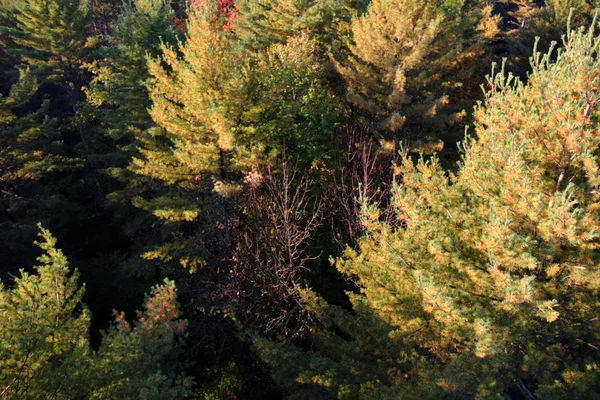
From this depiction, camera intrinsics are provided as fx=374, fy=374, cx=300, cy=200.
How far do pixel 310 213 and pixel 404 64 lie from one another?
6.70 m

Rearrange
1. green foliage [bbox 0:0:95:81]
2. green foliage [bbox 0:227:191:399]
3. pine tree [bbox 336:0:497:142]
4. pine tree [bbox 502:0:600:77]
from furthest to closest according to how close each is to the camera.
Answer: pine tree [bbox 502:0:600:77], green foliage [bbox 0:0:95:81], pine tree [bbox 336:0:497:142], green foliage [bbox 0:227:191:399]

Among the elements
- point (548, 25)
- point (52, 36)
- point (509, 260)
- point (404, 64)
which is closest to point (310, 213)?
point (404, 64)

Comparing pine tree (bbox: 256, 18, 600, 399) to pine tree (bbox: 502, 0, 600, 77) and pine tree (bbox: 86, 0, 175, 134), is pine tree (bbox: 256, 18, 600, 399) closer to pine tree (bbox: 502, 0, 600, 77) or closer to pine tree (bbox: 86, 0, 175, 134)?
pine tree (bbox: 86, 0, 175, 134)

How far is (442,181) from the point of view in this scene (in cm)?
710

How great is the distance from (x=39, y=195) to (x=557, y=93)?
2149 cm

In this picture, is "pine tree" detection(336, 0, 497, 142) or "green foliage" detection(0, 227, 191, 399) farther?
"pine tree" detection(336, 0, 497, 142)

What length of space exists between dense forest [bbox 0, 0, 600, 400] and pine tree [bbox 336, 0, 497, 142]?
0.33 feet

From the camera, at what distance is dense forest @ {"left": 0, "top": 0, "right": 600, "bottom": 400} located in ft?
17.8

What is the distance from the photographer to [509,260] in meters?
5.30

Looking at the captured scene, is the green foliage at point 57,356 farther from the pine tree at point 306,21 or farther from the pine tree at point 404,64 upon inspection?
the pine tree at point 306,21

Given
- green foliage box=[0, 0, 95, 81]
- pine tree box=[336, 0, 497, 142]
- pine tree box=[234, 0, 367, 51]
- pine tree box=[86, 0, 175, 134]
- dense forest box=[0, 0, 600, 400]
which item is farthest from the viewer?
green foliage box=[0, 0, 95, 81]

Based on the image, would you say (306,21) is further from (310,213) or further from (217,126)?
(217,126)

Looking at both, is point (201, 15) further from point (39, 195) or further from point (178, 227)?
point (39, 195)

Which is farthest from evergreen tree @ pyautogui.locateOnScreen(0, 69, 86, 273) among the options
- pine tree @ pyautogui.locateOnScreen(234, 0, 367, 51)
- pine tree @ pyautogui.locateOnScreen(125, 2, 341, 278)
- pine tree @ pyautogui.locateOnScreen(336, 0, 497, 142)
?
pine tree @ pyautogui.locateOnScreen(336, 0, 497, 142)
